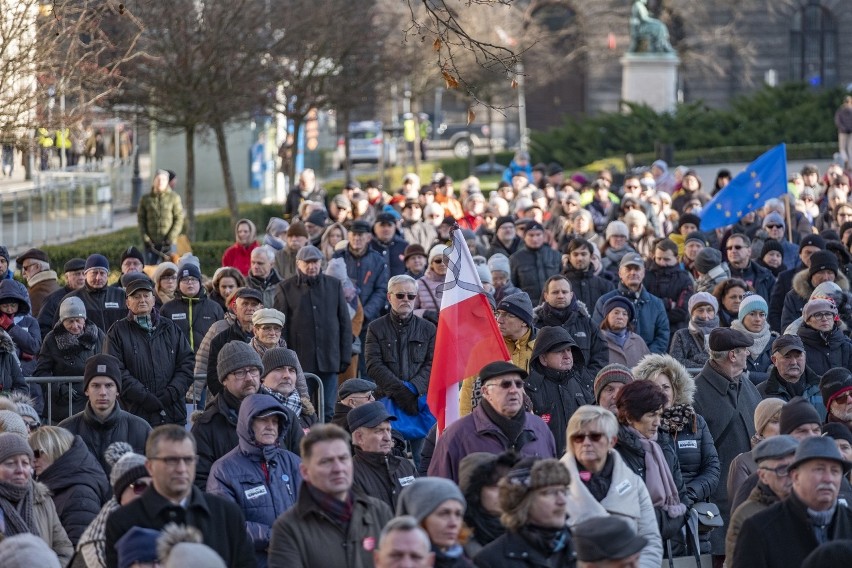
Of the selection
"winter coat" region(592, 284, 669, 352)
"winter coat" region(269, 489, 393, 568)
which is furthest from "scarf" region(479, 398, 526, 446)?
"winter coat" region(592, 284, 669, 352)

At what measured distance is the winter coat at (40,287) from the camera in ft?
53.3

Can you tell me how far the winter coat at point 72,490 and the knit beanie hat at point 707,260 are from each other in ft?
26.6

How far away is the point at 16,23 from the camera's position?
56.9ft

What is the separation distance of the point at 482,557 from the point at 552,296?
593 centimetres

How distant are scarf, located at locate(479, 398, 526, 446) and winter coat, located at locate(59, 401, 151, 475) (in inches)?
90.8

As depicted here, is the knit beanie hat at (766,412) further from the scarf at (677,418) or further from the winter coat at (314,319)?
the winter coat at (314,319)

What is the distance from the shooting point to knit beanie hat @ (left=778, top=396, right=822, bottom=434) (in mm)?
9305

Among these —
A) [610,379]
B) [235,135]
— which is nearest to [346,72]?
[235,135]

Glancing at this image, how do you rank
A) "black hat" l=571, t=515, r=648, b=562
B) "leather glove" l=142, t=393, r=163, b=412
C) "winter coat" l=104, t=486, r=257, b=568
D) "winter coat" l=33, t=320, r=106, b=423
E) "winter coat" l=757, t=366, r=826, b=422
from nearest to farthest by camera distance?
"black hat" l=571, t=515, r=648, b=562 → "winter coat" l=104, t=486, r=257, b=568 → "winter coat" l=757, t=366, r=826, b=422 → "leather glove" l=142, t=393, r=163, b=412 → "winter coat" l=33, t=320, r=106, b=423

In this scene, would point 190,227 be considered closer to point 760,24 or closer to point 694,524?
point 694,524

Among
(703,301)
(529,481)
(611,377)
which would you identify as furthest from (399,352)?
(529,481)

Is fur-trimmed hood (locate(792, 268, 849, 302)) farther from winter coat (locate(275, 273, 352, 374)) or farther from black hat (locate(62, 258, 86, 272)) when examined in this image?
black hat (locate(62, 258, 86, 272))

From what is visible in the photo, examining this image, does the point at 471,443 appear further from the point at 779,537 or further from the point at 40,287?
the point at 40,287

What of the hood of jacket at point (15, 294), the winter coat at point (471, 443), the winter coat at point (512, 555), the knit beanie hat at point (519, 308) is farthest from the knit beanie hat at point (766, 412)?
the hood of jacket at point (15, 294)
